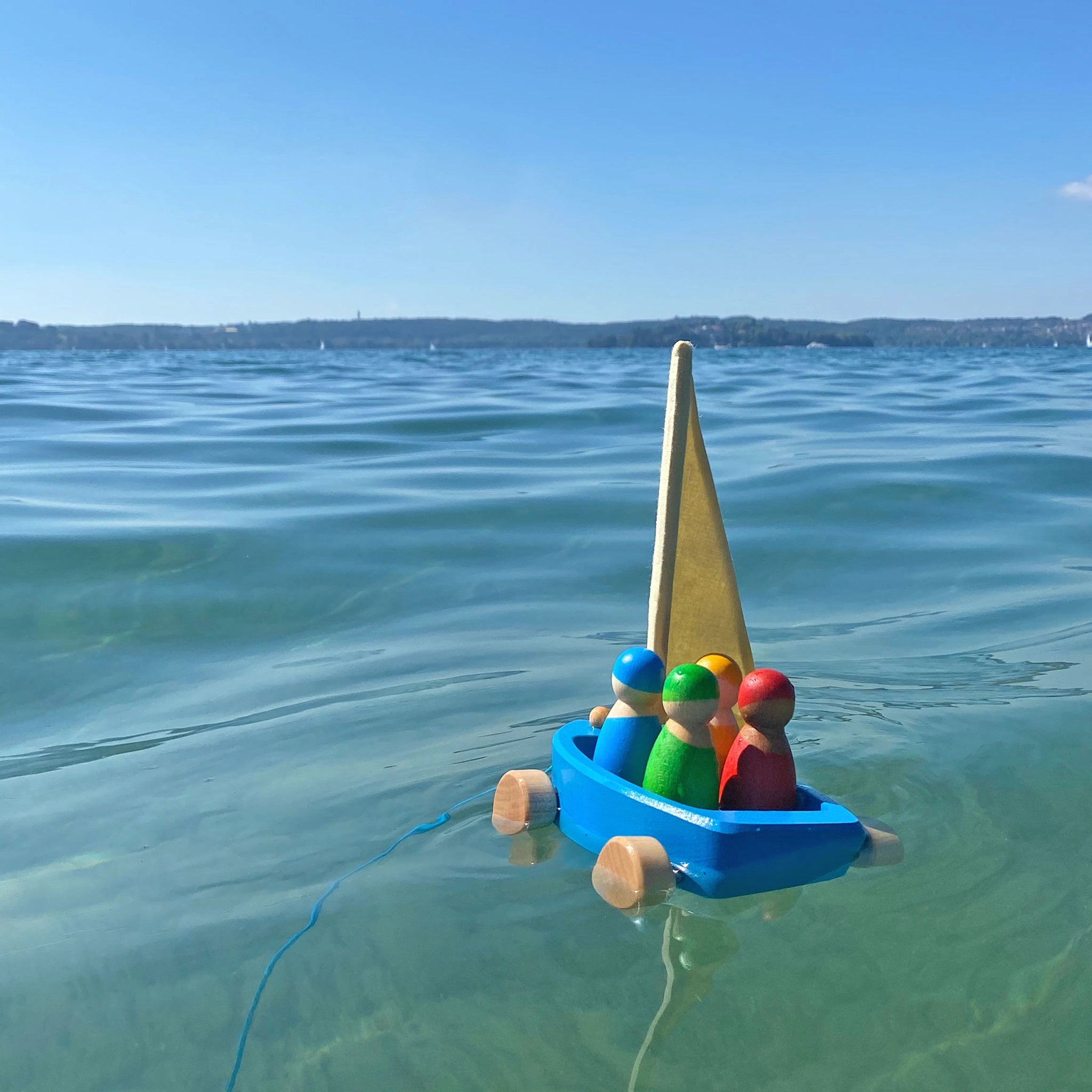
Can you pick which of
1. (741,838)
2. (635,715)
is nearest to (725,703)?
(635,715)

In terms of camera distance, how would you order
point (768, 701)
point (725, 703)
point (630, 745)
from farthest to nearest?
point (725, 703) < point (630, 745) < point (768, 701)

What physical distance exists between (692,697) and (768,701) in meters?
0.21

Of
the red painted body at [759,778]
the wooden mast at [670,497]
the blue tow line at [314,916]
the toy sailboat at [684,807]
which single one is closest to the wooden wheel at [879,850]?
the toy sailboat at [684,807]

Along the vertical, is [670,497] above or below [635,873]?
above

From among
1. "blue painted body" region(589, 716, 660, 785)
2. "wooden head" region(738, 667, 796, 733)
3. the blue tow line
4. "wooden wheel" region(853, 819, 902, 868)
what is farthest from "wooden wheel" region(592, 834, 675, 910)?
the blue tow line

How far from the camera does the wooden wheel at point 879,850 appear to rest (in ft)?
10.2

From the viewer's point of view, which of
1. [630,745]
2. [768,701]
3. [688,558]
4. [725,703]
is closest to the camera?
[768,701]

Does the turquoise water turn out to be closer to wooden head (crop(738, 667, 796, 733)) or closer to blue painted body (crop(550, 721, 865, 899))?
blue painted body (crop(550, 721, 865, 899))

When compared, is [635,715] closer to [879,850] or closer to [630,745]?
[630,745]

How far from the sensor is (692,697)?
10.2 feet

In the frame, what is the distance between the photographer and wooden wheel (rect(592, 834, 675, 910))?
9.57 ft

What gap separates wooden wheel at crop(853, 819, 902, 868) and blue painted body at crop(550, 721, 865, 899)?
34 millimetres

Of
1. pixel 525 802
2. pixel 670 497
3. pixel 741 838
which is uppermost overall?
pixel 670 497

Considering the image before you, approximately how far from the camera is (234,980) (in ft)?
9.37
